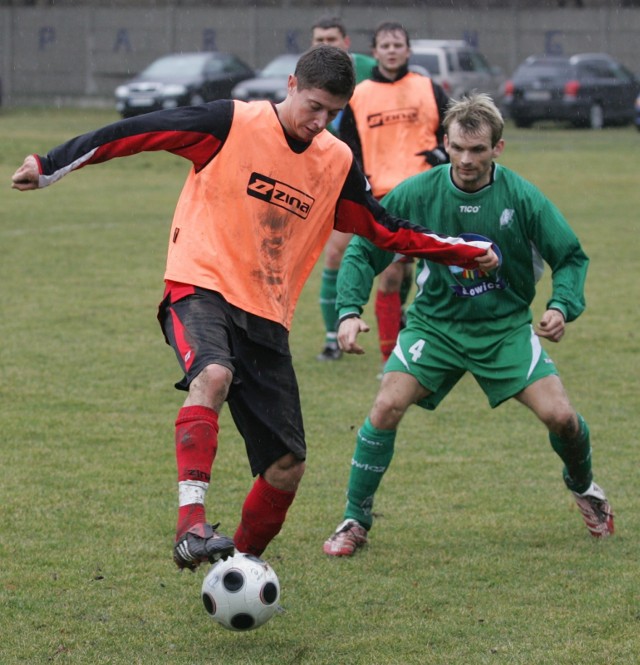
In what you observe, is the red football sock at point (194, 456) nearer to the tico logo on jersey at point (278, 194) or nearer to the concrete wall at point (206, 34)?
the tico logo on jersey at point (278, 194)

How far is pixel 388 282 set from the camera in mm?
8438

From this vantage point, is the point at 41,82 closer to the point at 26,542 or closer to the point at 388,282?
the point at 388,282

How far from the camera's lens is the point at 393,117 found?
28.9ft

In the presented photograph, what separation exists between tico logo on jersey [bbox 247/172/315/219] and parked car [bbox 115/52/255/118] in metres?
24.7

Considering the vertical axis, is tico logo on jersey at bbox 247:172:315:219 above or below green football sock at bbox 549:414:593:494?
above

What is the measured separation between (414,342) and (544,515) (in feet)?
3.57

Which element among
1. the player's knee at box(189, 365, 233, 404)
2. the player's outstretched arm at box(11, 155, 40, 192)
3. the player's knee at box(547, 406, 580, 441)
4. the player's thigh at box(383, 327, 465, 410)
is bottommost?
the player's knee at box(547, 406, 580, 441)

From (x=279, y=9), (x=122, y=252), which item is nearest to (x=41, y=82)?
(x=279, y=9)

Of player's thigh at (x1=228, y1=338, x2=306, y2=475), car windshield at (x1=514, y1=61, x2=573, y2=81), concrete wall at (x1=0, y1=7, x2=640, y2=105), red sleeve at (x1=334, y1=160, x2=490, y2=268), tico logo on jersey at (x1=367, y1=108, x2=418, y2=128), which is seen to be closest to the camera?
player's thigh at (x1=228, y1=338, x2=306, y2=475)

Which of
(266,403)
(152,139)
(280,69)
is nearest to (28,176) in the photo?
(152,139)

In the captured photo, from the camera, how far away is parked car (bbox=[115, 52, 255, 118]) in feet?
96.7

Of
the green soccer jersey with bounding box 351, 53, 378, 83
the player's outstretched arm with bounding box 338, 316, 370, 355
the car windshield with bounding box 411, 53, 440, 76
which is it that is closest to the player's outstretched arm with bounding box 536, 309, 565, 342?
the player's outstretched arm with bounding box 338, 316, 370, 355

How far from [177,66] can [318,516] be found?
1045 inches

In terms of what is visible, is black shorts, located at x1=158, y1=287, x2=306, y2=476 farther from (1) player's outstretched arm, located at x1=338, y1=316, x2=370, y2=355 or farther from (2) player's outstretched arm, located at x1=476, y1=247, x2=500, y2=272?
(2) player's outstretched arm, located at x1=476, y1=247, x2=500, y2=272
